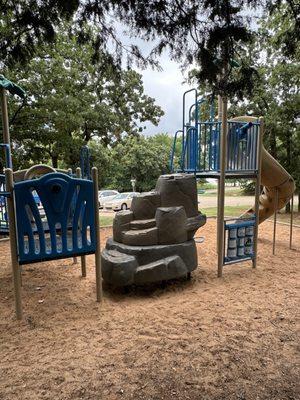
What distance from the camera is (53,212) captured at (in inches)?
137

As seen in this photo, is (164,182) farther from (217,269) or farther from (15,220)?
(15,220)

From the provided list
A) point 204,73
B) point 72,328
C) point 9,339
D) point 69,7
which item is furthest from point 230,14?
point 9,339

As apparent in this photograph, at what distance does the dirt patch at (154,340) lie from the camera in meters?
2.21

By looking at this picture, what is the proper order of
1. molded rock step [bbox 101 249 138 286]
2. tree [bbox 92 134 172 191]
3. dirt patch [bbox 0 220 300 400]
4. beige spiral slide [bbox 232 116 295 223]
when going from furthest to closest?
tree [bbox 92 134 172 191] < beige spiral slide [bbox 232 116 295 223] < molded rock step [bbox 101 249 138 286] < dirt patch [bbox 0 220 300 400]

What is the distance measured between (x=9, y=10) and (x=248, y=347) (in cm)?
378

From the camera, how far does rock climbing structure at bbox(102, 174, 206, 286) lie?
4.10m

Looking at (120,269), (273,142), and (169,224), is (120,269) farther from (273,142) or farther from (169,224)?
(273,142)

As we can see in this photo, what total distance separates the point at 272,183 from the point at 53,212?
4771mm

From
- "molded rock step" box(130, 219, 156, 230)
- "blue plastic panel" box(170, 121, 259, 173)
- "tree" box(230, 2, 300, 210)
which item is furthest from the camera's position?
"tree" box(230, 2, 300, 210)

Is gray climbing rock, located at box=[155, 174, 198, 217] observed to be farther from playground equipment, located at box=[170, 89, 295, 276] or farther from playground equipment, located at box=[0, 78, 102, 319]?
playground equipment, located at box=[0, 78, 102, 319]

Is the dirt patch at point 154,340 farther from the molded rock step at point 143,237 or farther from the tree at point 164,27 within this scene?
the tree at point 164,27

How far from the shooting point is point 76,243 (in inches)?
145

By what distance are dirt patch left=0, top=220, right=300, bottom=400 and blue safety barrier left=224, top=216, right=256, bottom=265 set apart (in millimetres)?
372


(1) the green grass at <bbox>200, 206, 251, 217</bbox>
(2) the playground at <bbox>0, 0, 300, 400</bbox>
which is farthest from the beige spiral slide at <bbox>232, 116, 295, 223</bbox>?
(1) the green grass at <bbox>200, 206, 251, 217</bbox>
